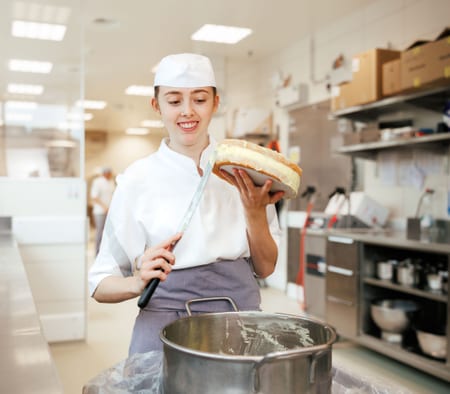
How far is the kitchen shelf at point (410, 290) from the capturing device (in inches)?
122

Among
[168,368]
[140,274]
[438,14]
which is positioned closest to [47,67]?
[438,14]

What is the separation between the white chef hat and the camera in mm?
1216

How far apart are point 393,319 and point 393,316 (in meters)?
0.02

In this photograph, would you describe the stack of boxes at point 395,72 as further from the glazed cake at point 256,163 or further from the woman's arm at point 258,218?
the glazed cake at point 256,163

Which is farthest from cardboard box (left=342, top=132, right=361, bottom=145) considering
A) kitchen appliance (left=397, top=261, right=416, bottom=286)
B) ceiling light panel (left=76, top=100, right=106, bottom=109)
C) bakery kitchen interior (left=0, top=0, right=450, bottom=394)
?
ceiling light panel (left=76, top=100, right=106, bottom=109)

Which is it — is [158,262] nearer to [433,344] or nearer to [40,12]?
[433,344]

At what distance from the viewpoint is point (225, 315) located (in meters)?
1.03

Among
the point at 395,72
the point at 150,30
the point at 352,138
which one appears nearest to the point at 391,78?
the point at 395,72

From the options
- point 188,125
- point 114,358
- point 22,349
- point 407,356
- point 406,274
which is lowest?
point 114,358

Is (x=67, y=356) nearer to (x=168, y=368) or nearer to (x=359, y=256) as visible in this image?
(x=359, y=256)

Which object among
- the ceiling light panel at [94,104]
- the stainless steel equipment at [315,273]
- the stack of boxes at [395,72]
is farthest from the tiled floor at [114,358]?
the ceiling light panel at [94,104]

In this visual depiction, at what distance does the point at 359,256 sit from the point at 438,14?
187 centimetres

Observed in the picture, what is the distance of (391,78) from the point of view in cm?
382

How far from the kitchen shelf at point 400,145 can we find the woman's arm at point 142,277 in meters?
2.73
